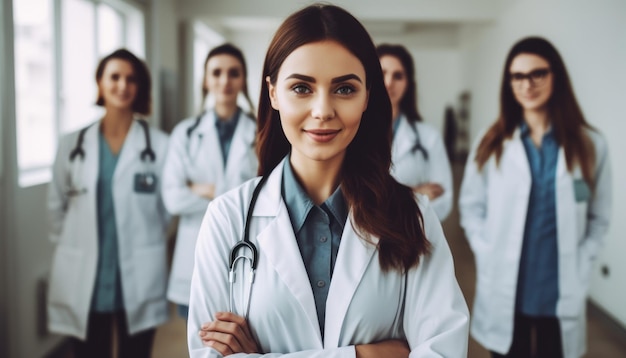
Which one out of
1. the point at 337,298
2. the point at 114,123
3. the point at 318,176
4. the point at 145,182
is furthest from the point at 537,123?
the point at 114,123

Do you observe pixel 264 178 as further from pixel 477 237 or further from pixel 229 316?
pixel 477 237

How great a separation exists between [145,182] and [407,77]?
1210 millimetres

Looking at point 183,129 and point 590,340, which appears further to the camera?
point 590,340

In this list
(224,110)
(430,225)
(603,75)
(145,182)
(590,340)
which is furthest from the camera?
(603,75)

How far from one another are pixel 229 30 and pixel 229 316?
8020mm

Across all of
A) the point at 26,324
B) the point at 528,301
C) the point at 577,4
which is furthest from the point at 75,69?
the point at 577,4

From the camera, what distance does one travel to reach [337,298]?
0.99 meters

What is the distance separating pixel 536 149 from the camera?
6.79 feet

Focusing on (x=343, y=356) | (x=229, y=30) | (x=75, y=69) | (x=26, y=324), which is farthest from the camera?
(x=229, y=30)

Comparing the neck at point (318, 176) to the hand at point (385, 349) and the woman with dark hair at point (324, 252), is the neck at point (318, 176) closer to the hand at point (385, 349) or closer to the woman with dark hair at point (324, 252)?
the woman with dark hair at point (324, 252)

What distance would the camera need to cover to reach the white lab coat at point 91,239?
211 cm

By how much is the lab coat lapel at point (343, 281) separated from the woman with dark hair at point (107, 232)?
4.53 feet

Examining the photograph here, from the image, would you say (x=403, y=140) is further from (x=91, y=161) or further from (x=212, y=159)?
(x=91, y=161)

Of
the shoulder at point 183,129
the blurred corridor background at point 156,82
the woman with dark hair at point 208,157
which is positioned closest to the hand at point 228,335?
the blurred corridor background at point 156,82
